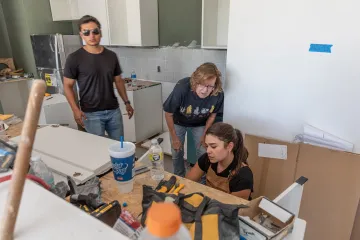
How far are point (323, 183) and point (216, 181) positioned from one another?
2.52 ft

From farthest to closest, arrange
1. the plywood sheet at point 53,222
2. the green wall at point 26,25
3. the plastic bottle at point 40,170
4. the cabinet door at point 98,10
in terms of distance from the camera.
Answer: the green wall at point 26,25 → the cabinet door at point 98,10 → the plastic bottle at point 40,170 → the plywood sheet at point 53,222

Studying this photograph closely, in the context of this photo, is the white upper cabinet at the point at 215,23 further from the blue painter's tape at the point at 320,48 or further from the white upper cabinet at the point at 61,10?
the white upper cabinet at the point at 61,10

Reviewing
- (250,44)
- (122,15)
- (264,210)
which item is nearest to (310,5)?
(250,44)

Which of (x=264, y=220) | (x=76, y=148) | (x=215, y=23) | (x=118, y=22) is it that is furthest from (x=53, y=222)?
(x=118, y=22)

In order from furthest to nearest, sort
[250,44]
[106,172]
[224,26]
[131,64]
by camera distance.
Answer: [131,64] < [224,26] < [250,44] < [106,172]

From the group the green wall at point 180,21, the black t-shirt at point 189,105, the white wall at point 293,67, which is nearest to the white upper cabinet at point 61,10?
the green wall at point 180,21

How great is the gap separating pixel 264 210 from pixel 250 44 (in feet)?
3.99

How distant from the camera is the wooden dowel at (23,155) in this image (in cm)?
37

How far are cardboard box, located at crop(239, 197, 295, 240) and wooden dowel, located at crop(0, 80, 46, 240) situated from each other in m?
0.61

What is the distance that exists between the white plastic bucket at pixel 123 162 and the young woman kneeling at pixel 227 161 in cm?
49

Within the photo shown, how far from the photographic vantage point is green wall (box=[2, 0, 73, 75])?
11.8 ft

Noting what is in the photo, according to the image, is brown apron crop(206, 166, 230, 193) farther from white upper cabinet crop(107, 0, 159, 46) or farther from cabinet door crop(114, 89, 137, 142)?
white upper cabinet crop(107, 0, 159, 46)

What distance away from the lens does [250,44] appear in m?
1.75

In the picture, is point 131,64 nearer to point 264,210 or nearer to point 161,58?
point 161,58
